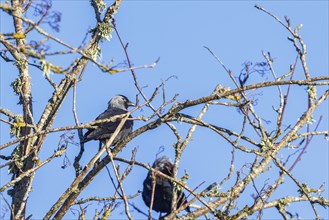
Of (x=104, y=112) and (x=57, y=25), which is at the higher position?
(x=104, y=112)

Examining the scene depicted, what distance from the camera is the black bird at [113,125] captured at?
821cm

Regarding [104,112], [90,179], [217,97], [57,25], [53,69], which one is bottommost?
Result: [53,69]

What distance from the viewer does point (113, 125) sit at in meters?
8.41

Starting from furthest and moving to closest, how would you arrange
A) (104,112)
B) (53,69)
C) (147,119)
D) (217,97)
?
(104,112) < (147,119) < (217,97) < (53,69)

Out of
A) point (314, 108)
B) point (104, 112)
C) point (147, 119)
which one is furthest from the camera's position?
point (104, 112)

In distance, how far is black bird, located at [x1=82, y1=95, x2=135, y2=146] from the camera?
8.21 m

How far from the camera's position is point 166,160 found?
361 inches

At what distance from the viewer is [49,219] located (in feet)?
20.3

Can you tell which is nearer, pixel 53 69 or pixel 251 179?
pixel 53 69

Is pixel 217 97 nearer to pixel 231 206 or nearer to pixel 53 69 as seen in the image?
pixel 231 206

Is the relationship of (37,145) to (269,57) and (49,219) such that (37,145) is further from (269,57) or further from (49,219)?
(269,57)

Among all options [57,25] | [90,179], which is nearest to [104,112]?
[90,179]

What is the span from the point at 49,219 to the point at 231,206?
1485mm

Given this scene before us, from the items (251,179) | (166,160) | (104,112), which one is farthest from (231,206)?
(104,112)
